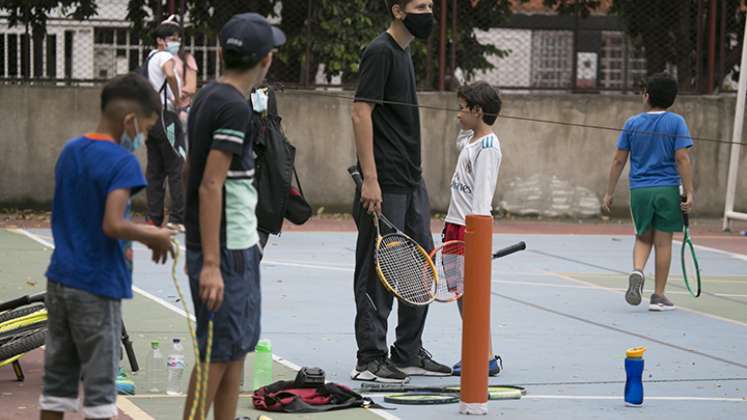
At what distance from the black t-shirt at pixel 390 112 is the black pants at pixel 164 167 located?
572cm

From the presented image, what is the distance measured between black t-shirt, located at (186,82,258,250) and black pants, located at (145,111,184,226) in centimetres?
775

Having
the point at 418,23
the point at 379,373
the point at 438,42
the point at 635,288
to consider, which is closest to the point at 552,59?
the point at 438,42

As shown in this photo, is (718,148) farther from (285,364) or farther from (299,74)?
(285,364)

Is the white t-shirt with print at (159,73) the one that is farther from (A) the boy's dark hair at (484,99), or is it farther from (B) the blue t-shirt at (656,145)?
(A) the boy's dark hair at (484,99)

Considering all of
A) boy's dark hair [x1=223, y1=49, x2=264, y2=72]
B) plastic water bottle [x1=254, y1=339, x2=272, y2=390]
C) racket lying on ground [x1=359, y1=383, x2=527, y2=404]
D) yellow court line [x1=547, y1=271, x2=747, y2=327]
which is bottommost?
yellow court line [x1=547, y1=271, x2=747, y2=327]

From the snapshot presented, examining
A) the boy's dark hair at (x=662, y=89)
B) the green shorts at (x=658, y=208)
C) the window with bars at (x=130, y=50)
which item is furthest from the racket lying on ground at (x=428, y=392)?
the window with bars at (x=130, y=50)

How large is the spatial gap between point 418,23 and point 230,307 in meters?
2.90

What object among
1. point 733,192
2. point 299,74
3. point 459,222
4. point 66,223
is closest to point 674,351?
point 459,222

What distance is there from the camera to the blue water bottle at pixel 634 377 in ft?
24.5

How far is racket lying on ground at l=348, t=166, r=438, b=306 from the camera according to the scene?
301 inches

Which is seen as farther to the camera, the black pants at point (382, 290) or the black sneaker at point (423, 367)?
the black sneaker at point (423, 367)

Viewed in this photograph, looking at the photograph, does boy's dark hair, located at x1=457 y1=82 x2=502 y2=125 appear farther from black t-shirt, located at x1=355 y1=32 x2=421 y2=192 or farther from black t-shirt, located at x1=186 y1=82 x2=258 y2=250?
black t-shirt, located at x1=186 y1=82 x2=258 y2=250

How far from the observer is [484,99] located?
27.4ft

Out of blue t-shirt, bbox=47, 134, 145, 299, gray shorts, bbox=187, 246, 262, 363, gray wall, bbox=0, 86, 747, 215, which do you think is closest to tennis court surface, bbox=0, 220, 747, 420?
gray shorts, bbox=187, 246, 262, 363
